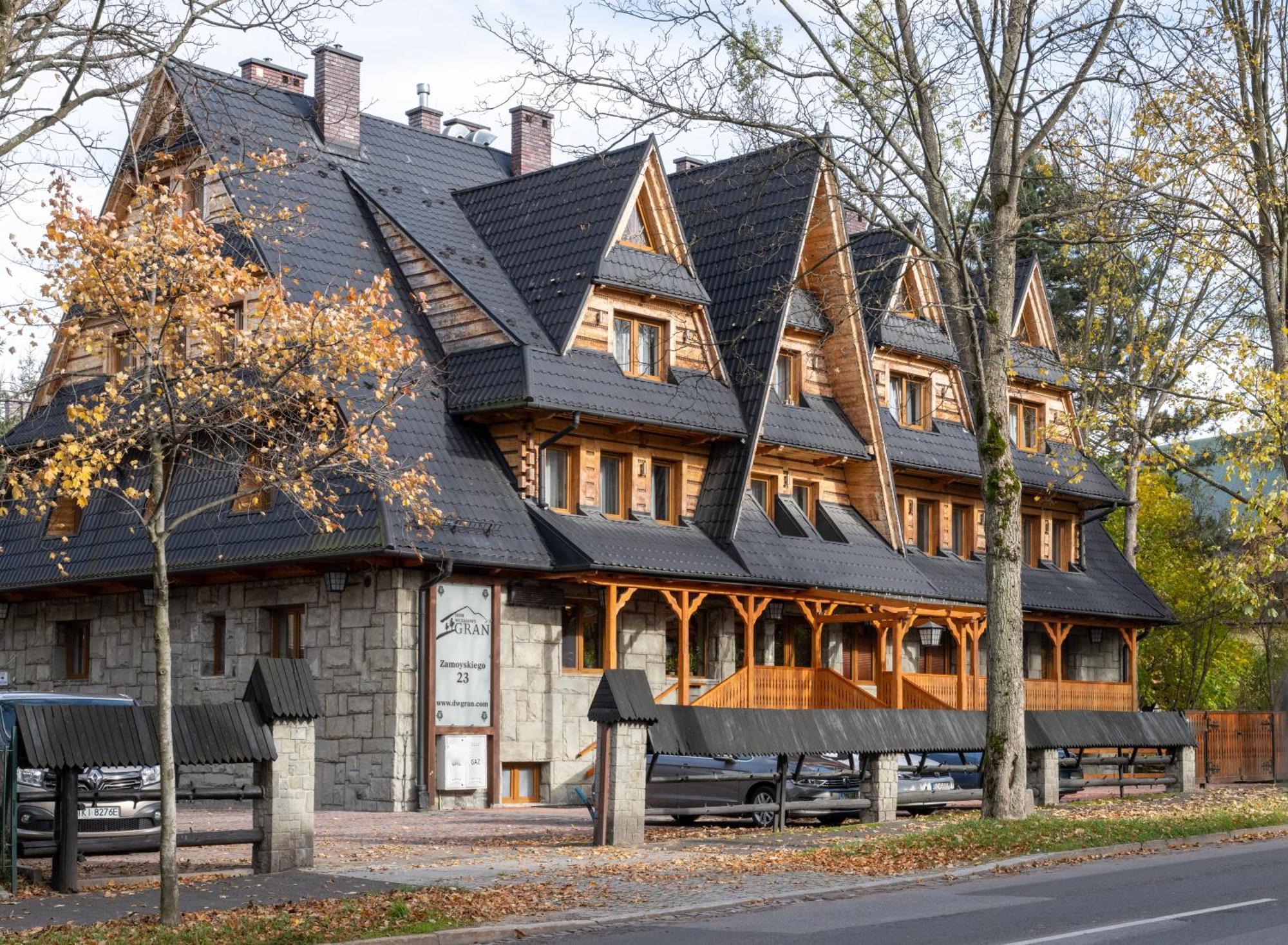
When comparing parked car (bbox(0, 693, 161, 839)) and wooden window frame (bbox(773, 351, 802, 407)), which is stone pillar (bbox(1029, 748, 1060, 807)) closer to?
wooden window frame (bbox(773, 351, 802, 407))

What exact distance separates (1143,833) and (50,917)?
12203mm

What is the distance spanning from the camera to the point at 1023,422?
1636 inches

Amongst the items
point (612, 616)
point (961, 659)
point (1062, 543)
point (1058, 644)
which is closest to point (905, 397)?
point (961, 659)

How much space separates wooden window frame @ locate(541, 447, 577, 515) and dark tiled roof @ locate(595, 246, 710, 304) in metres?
3.05

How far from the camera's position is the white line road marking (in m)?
11.4

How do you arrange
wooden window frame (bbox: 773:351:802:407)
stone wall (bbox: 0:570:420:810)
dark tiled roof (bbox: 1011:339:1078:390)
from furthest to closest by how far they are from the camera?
1. dark tiled roof (bbox: 1011:339:1078:390)
2. wooden window frame (bbox: 773:351:802:407)
3. stone wall (bbox: 0:570:420:810)

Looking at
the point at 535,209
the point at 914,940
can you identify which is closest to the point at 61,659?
the point at 535,209

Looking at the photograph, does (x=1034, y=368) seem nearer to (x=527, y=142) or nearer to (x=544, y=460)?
A: (x=527, y=142)

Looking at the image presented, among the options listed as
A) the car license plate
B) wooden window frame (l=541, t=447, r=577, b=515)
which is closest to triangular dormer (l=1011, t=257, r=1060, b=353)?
wooden window frame (l=541, t=447, r=577, b=515)

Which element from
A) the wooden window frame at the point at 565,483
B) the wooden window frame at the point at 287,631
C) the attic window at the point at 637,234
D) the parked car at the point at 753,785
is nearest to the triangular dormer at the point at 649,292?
the attic window at the point at 637,234

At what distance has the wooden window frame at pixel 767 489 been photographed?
32.9 metres

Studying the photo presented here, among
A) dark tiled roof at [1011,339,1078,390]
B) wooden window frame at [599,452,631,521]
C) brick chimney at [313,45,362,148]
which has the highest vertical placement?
brick chimney at [313,45,362,148]

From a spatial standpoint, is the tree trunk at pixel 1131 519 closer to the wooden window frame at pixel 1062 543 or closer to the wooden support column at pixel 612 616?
the wooden window frame at pixel 1062 543

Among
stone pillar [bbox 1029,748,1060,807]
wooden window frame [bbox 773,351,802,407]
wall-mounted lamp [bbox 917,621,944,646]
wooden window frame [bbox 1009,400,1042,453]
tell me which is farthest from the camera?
wooden window frame [bbox 1009,400,1042,453]
